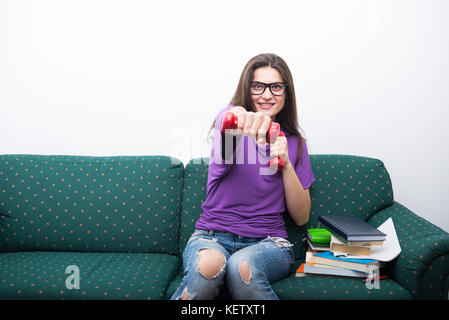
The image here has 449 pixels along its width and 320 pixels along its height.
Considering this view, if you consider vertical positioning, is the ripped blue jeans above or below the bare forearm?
below

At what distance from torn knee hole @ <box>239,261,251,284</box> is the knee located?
7 cm

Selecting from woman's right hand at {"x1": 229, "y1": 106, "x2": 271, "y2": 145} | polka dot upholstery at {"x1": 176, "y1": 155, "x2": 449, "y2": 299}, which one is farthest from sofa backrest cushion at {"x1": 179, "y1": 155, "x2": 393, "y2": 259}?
woman's right hand at {"x1": 229, "y1": 106, "x2": 271, "y2": 145}

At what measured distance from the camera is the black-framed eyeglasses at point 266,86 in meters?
1.30

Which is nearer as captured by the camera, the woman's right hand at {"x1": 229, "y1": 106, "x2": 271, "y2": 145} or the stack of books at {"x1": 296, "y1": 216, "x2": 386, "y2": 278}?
the woman's right hand at {"x1": 229, "y1": 106, "x2": 271, "y2": 145}

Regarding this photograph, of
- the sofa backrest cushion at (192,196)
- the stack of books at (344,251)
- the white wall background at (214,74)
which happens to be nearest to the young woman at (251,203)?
the stack of books at (344,251)

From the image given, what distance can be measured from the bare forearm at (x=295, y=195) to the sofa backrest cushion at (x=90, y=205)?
58cm

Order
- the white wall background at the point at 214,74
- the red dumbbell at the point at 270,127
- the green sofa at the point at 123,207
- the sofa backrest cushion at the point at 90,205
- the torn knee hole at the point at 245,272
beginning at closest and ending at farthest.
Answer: the red dumbbell at the point at 270,127, the torn knee hole at the point at 245,272, the green sofa at the point at 123,207, the sofa backrest cushion at the point at 90,205, the white wall background at the point at 214,74

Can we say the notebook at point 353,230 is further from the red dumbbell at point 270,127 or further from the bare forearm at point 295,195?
the red dumbbell at point 270,127

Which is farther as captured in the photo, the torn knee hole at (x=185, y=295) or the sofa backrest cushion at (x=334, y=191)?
the sofa backrest cushion at (x=334, y=191)

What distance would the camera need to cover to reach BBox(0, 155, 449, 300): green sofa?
1.39 m

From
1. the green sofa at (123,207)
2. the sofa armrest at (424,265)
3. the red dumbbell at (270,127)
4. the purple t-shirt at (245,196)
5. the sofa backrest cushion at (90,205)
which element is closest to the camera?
the red dumbbell at (270,127)

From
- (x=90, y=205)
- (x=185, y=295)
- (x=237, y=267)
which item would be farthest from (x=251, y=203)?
(x=90, y=205)

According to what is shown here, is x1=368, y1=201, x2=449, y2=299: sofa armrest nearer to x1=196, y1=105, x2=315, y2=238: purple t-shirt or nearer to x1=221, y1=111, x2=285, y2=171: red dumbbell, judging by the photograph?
x1=196, y1=105, x2=315, y2=238: purple t-shirt

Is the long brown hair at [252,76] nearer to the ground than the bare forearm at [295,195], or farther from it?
farther from it
